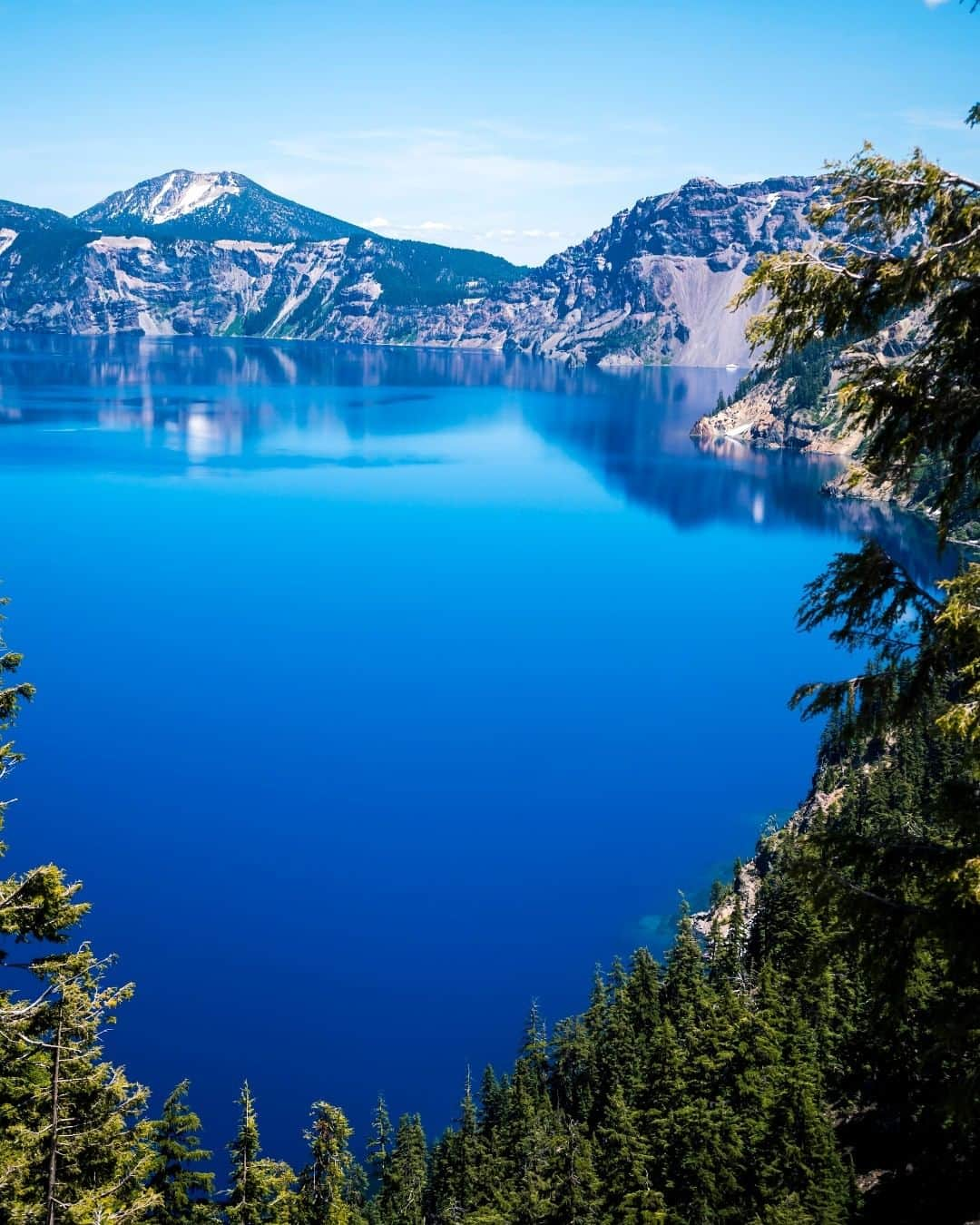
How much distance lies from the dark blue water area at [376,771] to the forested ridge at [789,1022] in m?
4.32

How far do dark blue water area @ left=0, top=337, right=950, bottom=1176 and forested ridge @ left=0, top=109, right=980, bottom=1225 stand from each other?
170 inches

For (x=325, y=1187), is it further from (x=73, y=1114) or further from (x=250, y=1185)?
(x=73, y=1114)

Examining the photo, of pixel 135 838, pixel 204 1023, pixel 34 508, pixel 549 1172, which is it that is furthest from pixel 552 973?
pixel 34 508

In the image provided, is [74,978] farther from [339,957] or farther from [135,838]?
[135,838]

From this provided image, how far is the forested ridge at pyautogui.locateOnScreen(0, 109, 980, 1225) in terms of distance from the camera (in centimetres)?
932

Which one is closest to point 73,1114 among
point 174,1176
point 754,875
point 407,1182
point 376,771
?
point 174,1176

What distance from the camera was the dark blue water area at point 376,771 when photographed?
57.3 m

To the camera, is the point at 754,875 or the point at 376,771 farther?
the point at 376,771

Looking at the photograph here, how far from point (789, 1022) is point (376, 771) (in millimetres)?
47571

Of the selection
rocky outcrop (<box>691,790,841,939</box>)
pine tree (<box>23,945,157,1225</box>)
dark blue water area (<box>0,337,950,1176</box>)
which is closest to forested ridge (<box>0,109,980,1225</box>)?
pine tree (<box>23,945,157,1225</box>)

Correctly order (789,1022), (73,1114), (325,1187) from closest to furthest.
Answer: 1. (73,1114)
2. (325,1187)
3. (789,1022)

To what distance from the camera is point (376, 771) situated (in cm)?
8119

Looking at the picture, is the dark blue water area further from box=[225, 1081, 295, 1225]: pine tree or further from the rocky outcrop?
box=[225, 1081, 295, 1225]: pine tree

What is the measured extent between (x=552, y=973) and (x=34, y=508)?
133m
